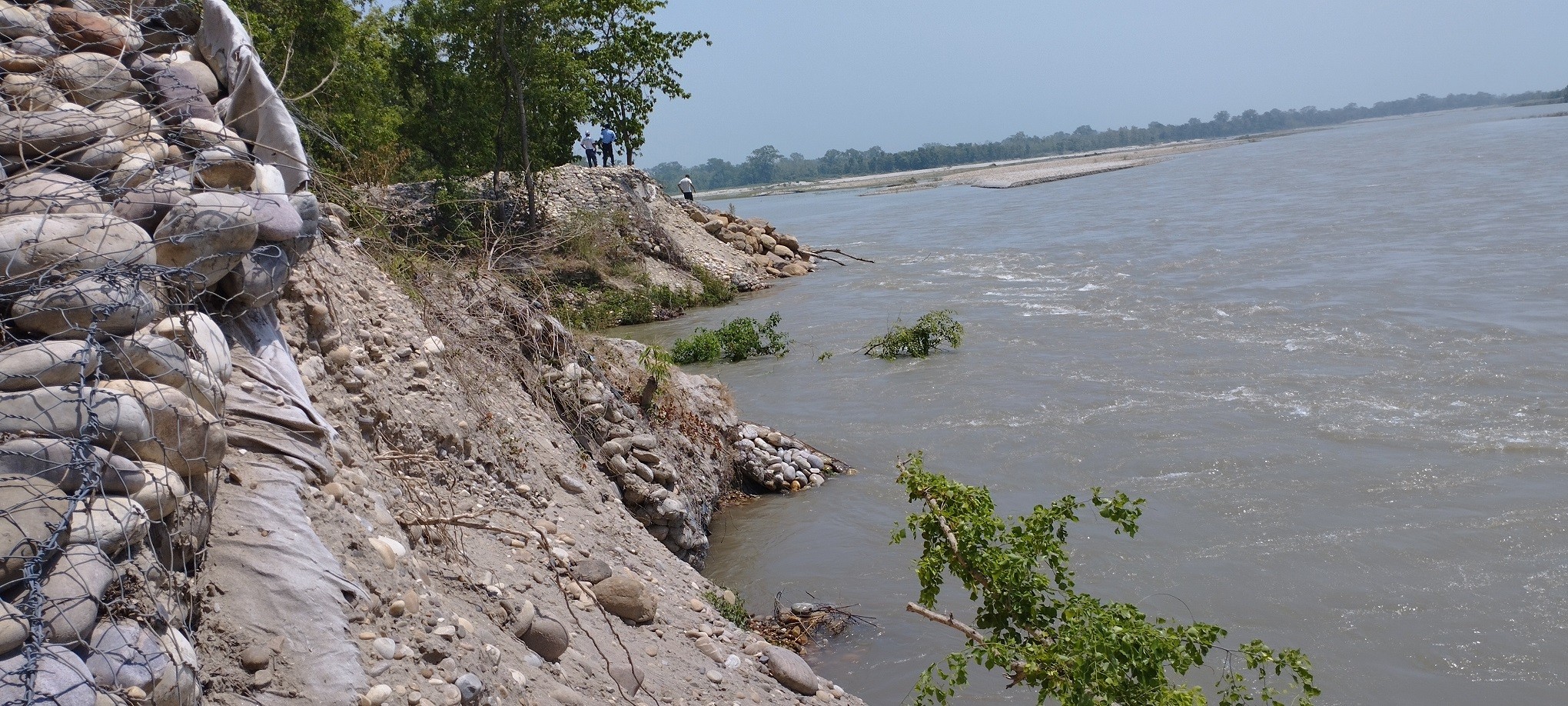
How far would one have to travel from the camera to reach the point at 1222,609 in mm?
7824

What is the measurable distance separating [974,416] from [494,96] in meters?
14.9

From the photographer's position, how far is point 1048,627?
15.2 ft

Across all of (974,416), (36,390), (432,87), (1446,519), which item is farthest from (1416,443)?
(432,87)

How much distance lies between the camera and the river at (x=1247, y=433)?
7543mm

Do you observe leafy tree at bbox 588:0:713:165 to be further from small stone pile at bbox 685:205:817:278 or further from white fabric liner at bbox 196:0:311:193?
white fabric liner at bbox 196:0:311:193

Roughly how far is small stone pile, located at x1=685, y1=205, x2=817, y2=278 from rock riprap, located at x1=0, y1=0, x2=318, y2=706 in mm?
24163

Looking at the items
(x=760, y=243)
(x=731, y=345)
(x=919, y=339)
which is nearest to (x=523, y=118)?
(x=731, y=345)

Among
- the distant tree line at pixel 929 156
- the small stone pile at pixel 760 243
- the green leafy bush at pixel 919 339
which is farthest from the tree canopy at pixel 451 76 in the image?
the distant tree line at pixel 929 156

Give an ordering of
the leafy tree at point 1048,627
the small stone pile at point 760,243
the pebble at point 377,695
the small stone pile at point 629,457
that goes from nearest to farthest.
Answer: the pebble at point 377,695 → the leafy tree at point 1048,627 → the small stone pile at point 629,457 → the small stone pile at point 760,243

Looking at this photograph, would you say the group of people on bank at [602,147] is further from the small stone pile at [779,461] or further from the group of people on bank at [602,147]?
the small stone pile at [779,461]

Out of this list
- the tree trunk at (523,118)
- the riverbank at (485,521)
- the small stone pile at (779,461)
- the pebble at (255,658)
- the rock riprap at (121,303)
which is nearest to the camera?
the rock riprap at (121,303)

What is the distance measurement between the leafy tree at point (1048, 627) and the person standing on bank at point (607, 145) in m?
25.1

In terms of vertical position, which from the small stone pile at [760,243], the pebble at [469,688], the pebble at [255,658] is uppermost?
the pebble at [255,658]

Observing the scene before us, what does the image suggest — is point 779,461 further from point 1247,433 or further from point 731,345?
point 731,345
